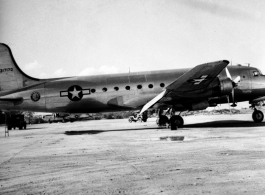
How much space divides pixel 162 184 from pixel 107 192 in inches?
35.8

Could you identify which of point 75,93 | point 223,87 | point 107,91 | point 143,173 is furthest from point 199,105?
point 143,173

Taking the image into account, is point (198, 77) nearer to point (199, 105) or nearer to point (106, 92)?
point (199, 105)

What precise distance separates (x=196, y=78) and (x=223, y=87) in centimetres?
200

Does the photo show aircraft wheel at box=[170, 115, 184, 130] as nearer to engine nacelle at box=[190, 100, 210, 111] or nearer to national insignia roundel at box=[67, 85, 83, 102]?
engine nacelle at box=[190, 100, 210, 111]

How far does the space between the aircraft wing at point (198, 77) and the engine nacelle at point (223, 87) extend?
0.75 metres

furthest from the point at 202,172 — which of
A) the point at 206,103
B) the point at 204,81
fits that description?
the point at 206,103

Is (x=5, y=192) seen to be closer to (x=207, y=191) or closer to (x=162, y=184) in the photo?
(x=162, y=184)

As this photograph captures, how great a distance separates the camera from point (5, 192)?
3979 mm

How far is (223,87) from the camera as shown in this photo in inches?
586

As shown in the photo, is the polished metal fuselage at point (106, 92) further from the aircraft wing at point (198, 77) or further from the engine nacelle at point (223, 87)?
the aircraft wing at point (198, 77)

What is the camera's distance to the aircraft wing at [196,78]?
1309 cm

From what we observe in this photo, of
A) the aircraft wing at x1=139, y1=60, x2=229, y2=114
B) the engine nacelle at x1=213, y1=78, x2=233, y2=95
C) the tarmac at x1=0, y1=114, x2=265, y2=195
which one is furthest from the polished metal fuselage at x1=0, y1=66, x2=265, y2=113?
the tarmac at x1=0, y1=114, x2=265, y2=195

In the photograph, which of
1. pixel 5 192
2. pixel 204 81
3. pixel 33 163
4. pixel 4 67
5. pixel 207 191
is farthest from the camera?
pixel 4 67

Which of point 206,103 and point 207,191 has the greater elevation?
point 206,103
